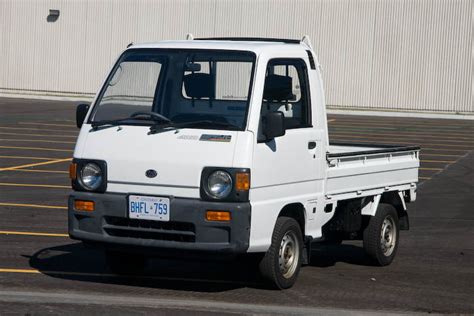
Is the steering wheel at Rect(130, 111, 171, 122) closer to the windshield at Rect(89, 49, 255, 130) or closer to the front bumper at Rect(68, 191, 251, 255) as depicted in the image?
the windshield at Rect(89, 49, 255, 130)

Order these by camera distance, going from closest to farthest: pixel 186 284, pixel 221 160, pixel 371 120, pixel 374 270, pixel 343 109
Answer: pixel 221 160
pixel 186 284
pixel 374 270
pixel 371 120
pixel 343 109

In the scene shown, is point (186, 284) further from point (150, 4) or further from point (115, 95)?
point (150, 4)

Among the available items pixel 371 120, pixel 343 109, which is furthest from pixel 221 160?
pixel 343 109

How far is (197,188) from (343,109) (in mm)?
32927

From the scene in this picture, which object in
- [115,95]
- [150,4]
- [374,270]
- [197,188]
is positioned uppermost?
[150,4]

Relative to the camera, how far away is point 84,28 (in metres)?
44.6

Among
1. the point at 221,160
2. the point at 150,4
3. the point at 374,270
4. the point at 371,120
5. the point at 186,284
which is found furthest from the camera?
the point at 150,4

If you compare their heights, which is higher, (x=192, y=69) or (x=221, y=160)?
(x=192, y=69)

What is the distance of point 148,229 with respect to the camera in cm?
870

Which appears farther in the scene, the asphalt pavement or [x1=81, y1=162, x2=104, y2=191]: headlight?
[x1=81, y1=162, x2=104, y2=191]: headlight

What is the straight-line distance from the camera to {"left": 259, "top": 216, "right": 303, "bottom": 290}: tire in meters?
8.91

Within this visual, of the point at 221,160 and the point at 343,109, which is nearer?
the point at 221,160

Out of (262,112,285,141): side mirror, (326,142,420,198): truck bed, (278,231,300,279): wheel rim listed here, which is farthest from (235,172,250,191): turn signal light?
(326,142,420,198): truck bed

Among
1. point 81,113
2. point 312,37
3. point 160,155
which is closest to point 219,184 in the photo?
point 160,155
